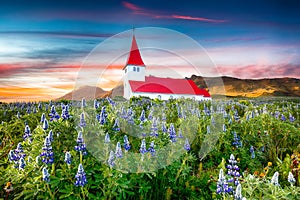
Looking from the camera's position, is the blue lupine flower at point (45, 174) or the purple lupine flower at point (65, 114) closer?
the blue lupine flower at point (45, 174)

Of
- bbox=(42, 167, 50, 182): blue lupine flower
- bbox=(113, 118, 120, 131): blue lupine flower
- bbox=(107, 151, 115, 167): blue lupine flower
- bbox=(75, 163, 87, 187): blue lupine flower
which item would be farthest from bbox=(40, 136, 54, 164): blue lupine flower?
bbox=(113, 118, 120, 131): blue lupine flower

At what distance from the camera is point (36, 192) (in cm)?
275

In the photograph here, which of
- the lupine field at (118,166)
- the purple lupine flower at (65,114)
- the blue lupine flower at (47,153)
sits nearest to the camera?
the lupine field at (118,166)

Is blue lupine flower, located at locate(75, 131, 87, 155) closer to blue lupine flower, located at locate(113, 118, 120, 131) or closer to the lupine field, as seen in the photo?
the lupine field

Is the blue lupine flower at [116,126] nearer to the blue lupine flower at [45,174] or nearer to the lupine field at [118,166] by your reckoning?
the lupine field at [118,166]

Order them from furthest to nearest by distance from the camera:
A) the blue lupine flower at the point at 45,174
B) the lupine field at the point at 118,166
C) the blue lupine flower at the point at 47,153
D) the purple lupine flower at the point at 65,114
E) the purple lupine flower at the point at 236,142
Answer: the purple lupine flower at the point at 236,142 < the purple lupine flower at the point at 65,114 < the blue lupine flower at the point at 47,153 < the lupine field at the point at 118,166 < the blue lupine flower at the point at 45,174

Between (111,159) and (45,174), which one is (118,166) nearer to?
(111,159)

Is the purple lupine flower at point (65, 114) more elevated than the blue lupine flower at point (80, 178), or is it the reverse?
the purple lupine flower at point (65, 114)

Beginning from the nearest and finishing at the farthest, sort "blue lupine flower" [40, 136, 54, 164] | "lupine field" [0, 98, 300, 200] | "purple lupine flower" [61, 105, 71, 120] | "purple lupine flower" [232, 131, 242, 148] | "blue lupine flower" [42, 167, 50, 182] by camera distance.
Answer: "blue lupine flower" [42, 167, 50, 182] < "lupine field" [0, 98, 300, 200] < "blue lupine flower" [40, 136, 54, 164] < "purple lupine flower" [61, 105, 71, 120] < "purple lupine flower" [232, 131, 242, 148]

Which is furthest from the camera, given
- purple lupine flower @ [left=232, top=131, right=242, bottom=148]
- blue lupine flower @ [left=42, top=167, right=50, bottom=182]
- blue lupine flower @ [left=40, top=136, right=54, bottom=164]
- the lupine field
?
purple lupine flower @ [left=232, top=131, right=242, bottom=148]

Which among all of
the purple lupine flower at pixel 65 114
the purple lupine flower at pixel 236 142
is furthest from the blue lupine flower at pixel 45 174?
the purple lupine flower at pixel 236 142

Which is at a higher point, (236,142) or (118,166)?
(236,142)

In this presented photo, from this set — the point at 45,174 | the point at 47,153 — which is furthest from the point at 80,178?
the point at 47,153

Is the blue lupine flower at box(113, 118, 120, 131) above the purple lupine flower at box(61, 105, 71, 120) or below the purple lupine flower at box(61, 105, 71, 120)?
below
